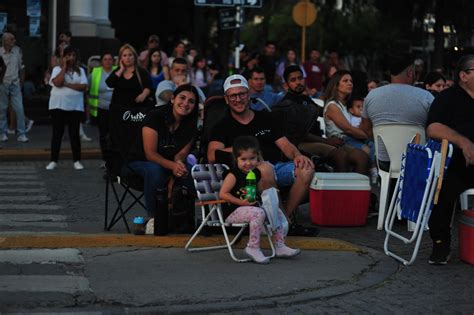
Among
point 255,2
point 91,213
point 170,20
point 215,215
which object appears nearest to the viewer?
point 215,215

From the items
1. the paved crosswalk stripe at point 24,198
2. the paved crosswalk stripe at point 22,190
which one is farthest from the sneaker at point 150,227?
the paved crosswalk stripe at point 22,190

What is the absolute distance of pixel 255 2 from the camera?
18844 millimetres

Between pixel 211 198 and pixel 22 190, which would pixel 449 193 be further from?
pixel 22 190

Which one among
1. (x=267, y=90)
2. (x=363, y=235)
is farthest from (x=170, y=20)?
(x=363, y=235)

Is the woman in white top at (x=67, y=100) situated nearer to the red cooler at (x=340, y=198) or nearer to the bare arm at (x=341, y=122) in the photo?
the bare arm at (x=341, y=122)

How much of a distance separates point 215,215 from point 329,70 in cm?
1439

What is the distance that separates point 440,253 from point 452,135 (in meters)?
0.94

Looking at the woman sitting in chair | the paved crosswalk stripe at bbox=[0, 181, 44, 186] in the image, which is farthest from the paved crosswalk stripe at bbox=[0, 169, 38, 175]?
the woman sitting in chair

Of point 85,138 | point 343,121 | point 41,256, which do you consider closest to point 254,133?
point 41,256

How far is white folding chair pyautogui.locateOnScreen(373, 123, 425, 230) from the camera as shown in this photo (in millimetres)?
9914

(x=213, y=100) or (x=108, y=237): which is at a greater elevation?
(x=213, y=100)

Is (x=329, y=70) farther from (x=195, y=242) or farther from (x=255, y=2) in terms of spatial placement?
(x=195, y=242)

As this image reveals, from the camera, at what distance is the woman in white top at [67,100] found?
1484 cm

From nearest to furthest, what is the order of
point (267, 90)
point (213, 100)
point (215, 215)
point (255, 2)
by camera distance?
point (215, 215), point (213, 100), point (267, 90), point (255, 2)
